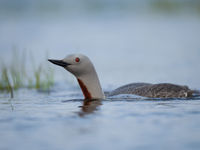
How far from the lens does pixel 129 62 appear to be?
15844 millimetres

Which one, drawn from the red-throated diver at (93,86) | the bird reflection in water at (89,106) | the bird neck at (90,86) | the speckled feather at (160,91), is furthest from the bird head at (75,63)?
the speckled feather at (160,91)

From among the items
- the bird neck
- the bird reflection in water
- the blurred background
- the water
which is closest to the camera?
the water

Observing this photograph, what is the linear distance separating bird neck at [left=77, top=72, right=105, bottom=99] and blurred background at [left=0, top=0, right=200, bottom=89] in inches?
69.5

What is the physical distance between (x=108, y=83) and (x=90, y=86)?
3866 millimetres

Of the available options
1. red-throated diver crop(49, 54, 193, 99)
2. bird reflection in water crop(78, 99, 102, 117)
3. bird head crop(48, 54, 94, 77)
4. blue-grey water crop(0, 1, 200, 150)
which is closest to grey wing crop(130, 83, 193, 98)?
red-throated diver crop(49, 54, 193, 99)

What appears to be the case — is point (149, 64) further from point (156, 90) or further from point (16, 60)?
point (156, 90)

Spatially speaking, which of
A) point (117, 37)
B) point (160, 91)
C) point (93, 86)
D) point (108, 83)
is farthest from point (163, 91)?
point (117, 37)

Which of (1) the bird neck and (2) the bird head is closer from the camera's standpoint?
(2) the bird head

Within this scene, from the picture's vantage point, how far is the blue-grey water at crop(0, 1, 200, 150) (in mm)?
5238

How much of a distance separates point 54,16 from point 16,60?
852 inches

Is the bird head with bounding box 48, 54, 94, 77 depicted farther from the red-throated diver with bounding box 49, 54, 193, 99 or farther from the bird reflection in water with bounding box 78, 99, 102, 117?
the bird reflection in water with bounding box 78, 99, 102, 117

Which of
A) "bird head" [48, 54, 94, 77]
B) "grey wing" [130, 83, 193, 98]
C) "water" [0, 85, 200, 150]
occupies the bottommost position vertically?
"water" [0, 85, 200, 150]

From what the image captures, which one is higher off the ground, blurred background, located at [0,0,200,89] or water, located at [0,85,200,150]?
blurred background, located at [0,0,200,89]

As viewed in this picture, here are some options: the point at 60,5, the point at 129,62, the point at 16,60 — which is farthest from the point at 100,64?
the point at 60,5
